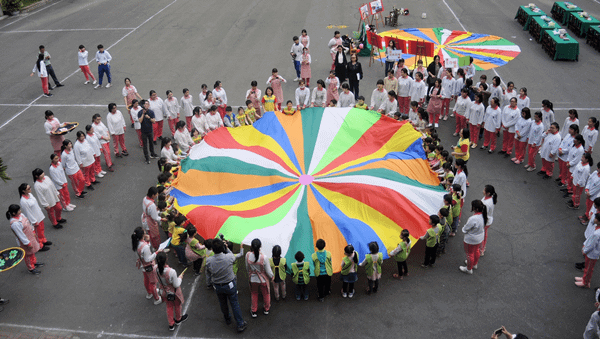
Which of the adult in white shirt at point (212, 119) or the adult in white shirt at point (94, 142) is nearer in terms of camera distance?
the adult in white shirt at point (94, 142)

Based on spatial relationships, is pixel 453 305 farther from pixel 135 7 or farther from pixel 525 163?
pixel 135 7

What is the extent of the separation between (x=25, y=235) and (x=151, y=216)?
2.12 m

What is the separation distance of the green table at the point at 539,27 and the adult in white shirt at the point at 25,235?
1750 centimetres

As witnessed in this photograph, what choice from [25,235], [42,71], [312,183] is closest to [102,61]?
[42,71]

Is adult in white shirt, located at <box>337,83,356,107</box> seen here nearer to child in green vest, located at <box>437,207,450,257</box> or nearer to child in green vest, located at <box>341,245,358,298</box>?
child in green vest, located at <box>437,207,450,257</box>

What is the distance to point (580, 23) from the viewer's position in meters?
17.9

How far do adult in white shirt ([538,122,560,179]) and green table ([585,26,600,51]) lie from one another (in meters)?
9.20

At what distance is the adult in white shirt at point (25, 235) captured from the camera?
790 cm

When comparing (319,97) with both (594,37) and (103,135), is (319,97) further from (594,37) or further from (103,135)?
(594,37)

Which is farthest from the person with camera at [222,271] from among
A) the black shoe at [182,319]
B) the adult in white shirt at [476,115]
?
the adult in white shirt at [476,115]

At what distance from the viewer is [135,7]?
24.5m

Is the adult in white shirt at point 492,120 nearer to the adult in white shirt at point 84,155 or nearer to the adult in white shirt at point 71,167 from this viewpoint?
the adult in white shirt at point 84,155

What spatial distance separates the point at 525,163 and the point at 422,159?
10.3 feet

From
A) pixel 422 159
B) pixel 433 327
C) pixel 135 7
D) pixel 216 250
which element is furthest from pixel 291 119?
pixel 135 7
